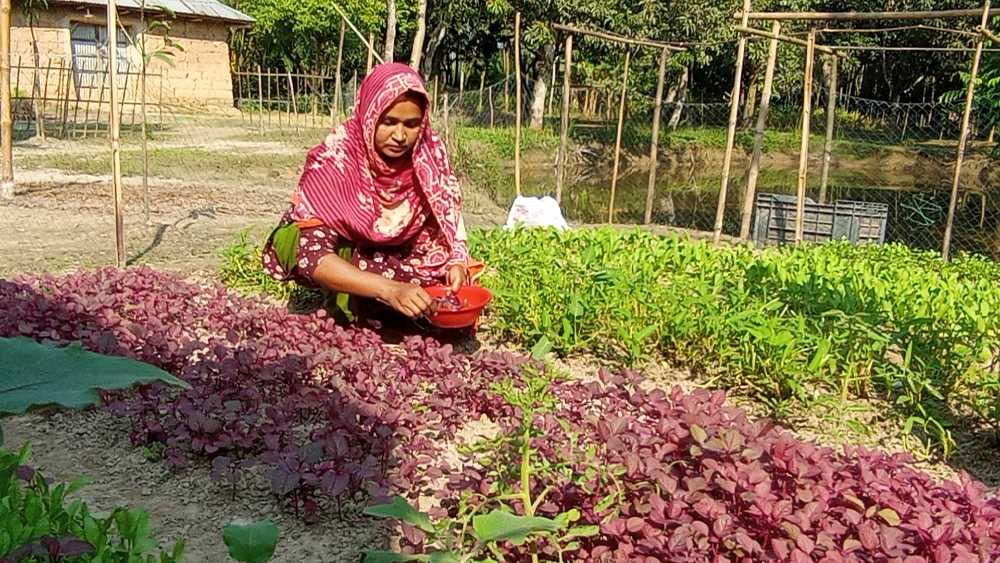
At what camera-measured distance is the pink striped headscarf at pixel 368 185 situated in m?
4.13

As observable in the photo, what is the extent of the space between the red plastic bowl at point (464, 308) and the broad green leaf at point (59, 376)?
3098mm

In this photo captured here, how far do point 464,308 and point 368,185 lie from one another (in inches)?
32.3

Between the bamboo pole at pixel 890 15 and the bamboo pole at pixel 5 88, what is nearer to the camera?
the bamboo pole at pixel 890 15

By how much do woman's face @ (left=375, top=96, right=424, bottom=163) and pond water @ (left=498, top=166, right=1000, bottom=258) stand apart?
29.5 ft

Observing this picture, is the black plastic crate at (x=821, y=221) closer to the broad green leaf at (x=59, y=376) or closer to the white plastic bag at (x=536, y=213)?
the white plastic bag at (x=536, y=213)

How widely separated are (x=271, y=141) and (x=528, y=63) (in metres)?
14.4

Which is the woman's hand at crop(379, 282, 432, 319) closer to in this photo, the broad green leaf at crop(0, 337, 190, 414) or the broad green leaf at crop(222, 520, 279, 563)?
the broad green leaf at crop(222, 520, 279, 563)

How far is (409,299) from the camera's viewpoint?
3.57 m

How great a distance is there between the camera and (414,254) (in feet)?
14.7

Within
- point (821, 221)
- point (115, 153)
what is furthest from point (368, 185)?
point (821, 221)

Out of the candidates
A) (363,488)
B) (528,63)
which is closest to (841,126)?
(528,63)

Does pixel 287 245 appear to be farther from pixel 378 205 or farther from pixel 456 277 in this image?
pixel 456 277

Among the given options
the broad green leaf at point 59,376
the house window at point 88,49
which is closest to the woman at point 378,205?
the broad green leaf at point 59,376

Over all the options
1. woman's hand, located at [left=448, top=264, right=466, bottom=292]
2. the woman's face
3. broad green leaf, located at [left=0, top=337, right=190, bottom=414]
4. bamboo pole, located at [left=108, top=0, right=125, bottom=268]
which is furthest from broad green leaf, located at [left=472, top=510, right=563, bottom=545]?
bamboo pole, located at [left=108, top=0, right=125, bottom=268]
